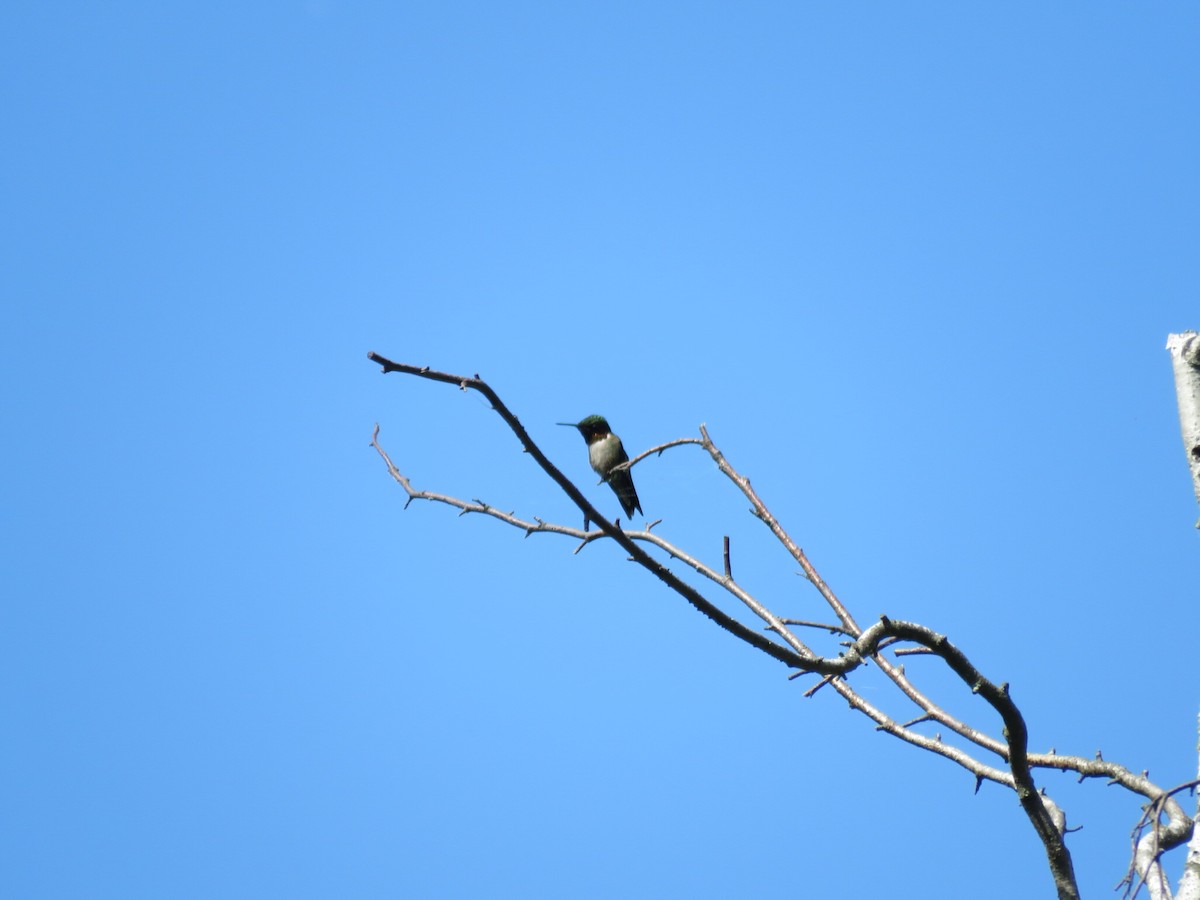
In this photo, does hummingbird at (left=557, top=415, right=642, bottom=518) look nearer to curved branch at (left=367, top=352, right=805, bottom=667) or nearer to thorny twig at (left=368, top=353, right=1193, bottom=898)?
thorny twig at (left=368, top=353, right=1193, bottom=898)

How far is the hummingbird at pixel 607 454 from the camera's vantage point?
10.8m

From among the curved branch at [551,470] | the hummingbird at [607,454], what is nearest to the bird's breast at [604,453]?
the hummingbird at [607,454]

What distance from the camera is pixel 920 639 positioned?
2.61 metres

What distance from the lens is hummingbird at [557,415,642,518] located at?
1080 centimetres

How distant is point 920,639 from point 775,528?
5.04 feet

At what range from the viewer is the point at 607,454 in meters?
10.8

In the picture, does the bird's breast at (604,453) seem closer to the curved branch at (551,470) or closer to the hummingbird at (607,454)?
the hummingbird at (607,454)

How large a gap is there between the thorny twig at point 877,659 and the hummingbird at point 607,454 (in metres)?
6.45

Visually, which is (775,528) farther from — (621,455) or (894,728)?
(621,455)

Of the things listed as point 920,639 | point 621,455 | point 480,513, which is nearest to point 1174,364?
point 920,639

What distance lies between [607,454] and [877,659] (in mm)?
7075

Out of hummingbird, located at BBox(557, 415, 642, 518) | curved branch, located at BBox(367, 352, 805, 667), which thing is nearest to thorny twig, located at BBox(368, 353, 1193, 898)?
curved branch, located at BBox(367, 352, 805, 667)

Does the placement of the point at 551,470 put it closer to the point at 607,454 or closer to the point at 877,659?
the point at 877,659

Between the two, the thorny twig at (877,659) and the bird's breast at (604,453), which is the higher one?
the bird's breast at (604,453)
